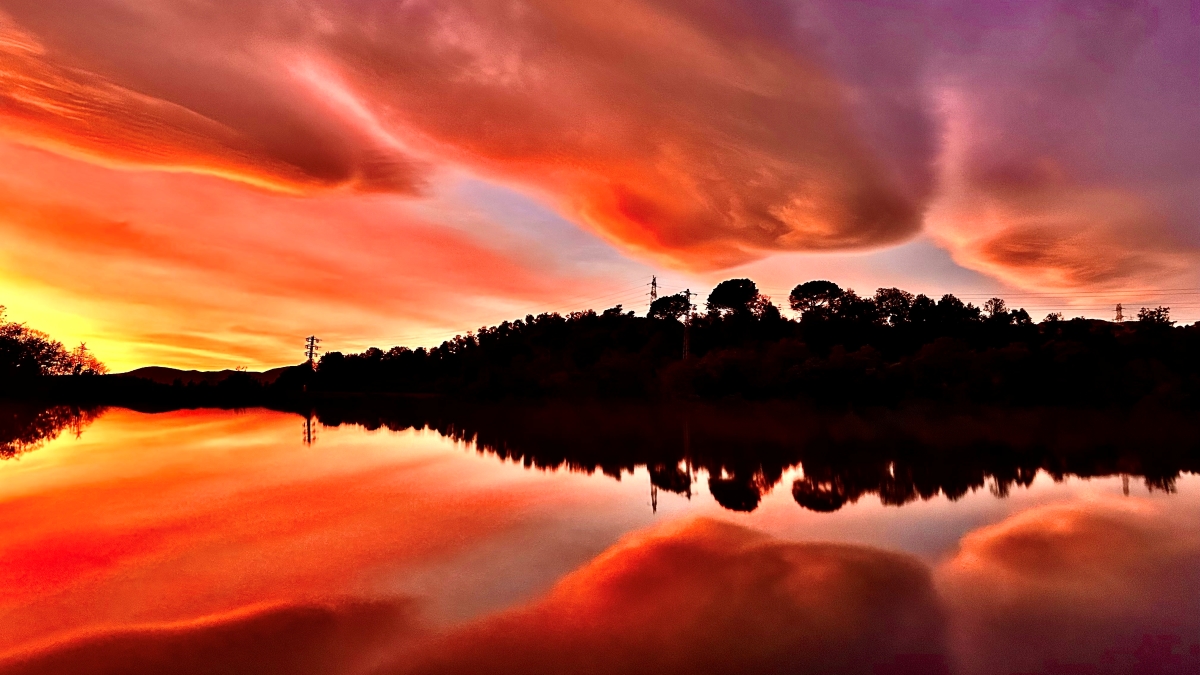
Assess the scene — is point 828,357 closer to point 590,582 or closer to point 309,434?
point 309,434

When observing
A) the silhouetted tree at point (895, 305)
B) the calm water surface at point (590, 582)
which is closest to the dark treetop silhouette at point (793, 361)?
the silhouetted tree at point (895, 305)

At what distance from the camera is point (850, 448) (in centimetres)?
2927

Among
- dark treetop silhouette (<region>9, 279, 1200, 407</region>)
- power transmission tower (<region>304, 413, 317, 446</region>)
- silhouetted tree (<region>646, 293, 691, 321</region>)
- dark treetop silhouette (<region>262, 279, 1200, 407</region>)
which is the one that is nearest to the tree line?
dark treetop silhouette (<region>9, 279, 1200, 407</region>)

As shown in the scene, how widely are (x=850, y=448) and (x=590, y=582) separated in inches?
885

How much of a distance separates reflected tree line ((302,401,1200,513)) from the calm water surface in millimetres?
1431

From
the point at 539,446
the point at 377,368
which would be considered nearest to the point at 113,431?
the point at 539,446

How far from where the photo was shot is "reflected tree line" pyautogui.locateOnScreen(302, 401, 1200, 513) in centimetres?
2044

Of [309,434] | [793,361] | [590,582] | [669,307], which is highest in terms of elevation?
[669,307]

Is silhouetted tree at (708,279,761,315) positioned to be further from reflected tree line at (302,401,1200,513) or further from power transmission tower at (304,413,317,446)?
power transmission tower at (304,413,317,446)

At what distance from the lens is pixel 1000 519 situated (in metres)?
15.5

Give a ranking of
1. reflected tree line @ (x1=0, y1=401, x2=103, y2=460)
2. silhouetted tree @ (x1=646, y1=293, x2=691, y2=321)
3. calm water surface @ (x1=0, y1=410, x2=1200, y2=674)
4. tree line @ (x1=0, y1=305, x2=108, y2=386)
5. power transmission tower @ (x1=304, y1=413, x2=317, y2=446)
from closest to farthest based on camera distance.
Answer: calm water surface @ (x1=0, y1=410, x2=1200, y2=674), reflected tree line @ (x1=0, y1=401, x2=103, y2=460), power transmission tower @ (x1=304, y1=413, x2=317, y2=446), tree line @ (x1=0, y1=305, x2=108, y2=386), silhouetted tree @ (x1=646, y1=293, x2=691, y2=321)

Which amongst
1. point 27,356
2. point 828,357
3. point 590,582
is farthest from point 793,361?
point 27,356

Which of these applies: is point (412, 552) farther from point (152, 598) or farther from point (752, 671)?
point (752, 671)

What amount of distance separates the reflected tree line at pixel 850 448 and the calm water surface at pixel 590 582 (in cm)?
143
